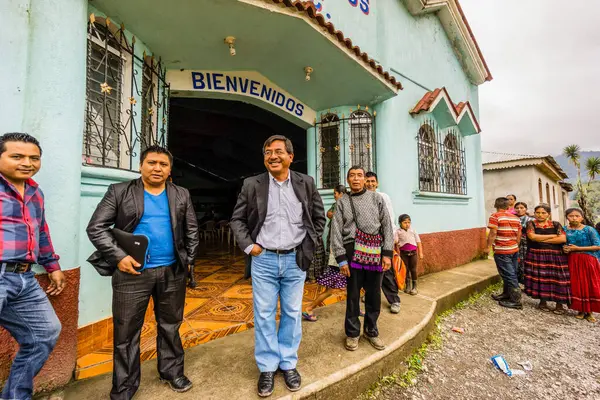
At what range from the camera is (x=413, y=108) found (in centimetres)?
579

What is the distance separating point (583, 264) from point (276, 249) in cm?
538

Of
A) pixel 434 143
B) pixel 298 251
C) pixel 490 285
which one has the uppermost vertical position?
pixel 434 143

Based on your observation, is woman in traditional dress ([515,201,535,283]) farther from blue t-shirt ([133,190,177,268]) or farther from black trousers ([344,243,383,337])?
blue t-shirt ([133,190,177,268])

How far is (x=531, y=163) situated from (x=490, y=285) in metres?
11.8

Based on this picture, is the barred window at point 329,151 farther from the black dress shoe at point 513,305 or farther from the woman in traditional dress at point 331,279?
the black dress shoe at point 513,305

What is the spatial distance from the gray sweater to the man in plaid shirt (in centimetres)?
228

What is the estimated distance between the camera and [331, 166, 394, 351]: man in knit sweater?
2.73 metres

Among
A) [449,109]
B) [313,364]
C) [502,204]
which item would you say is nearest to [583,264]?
[502,204]

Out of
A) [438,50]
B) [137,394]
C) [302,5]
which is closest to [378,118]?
[302,5]

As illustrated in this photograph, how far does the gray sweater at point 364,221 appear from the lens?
277cm

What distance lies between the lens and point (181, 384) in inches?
79.5

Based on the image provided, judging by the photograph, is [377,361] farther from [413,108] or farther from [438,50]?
[438,50]

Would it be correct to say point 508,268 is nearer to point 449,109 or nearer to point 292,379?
point 449,109

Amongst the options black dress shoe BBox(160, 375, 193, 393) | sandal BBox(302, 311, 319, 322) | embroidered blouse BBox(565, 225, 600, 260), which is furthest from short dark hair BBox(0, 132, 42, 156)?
embroidered blouse BBox(565, 225, 600, 260)
